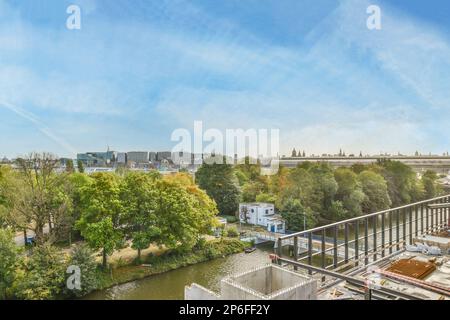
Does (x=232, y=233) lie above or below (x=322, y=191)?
below

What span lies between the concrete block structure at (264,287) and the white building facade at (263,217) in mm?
15918

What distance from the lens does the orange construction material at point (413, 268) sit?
153 inches

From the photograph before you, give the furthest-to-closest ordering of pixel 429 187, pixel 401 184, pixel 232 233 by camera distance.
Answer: pixel 429 187 → pixel 401 184 → pixel 232 233

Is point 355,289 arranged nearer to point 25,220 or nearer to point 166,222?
point 166,222

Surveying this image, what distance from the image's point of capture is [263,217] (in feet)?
66.6

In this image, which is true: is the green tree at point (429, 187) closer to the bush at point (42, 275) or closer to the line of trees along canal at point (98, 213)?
the line of trees along canal at point (98, 213)

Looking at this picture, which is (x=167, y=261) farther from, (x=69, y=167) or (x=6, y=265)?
(x=69, y=167)

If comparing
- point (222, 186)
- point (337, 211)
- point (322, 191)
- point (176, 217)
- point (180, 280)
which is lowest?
point (180, 280)

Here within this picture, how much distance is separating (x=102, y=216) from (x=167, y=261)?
10.9 feet

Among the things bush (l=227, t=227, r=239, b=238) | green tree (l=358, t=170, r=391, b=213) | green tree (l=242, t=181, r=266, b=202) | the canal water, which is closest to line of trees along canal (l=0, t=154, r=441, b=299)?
the canal water

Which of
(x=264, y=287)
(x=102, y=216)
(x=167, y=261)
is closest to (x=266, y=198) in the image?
(x=167, y=261)

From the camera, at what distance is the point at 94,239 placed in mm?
11906
